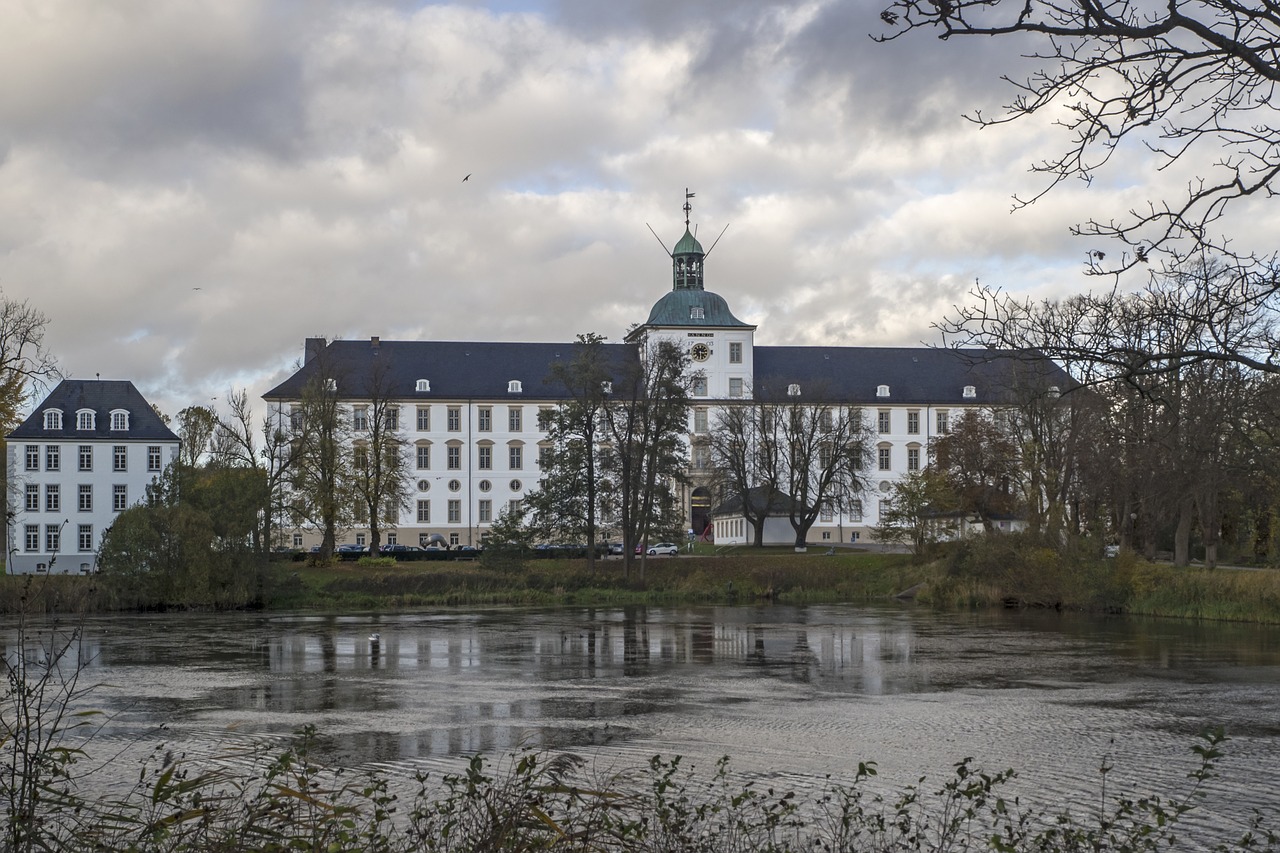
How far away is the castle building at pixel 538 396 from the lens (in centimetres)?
8306

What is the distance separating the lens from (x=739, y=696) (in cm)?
1955

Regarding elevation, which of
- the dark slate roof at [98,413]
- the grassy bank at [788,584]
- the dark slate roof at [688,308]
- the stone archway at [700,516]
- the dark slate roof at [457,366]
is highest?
the dark slate roof at [688,308]

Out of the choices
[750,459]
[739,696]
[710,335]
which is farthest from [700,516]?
[739,696]

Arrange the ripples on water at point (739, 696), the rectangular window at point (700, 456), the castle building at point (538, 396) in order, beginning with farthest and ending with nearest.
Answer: the castle building at point (538, 396)
the rectangular window at point (700, 456)
the ripples on water at point (739, 696)

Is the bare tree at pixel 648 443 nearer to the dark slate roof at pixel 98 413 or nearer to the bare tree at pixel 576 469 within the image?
the bare tree at pixel 576 469

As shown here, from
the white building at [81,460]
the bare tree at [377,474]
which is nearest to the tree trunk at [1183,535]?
the bare tree at [377,474]

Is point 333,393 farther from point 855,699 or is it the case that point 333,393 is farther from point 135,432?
point 855,699

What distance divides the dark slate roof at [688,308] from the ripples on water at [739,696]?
51.3 meters

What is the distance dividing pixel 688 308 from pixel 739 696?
6689 cm

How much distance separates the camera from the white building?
69.8 meters

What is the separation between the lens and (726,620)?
37.8 meters

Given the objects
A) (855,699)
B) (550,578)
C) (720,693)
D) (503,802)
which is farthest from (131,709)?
(550,578)

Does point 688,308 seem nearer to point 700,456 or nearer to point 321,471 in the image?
point 700,456

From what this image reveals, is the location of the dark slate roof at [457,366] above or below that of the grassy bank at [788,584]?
above
